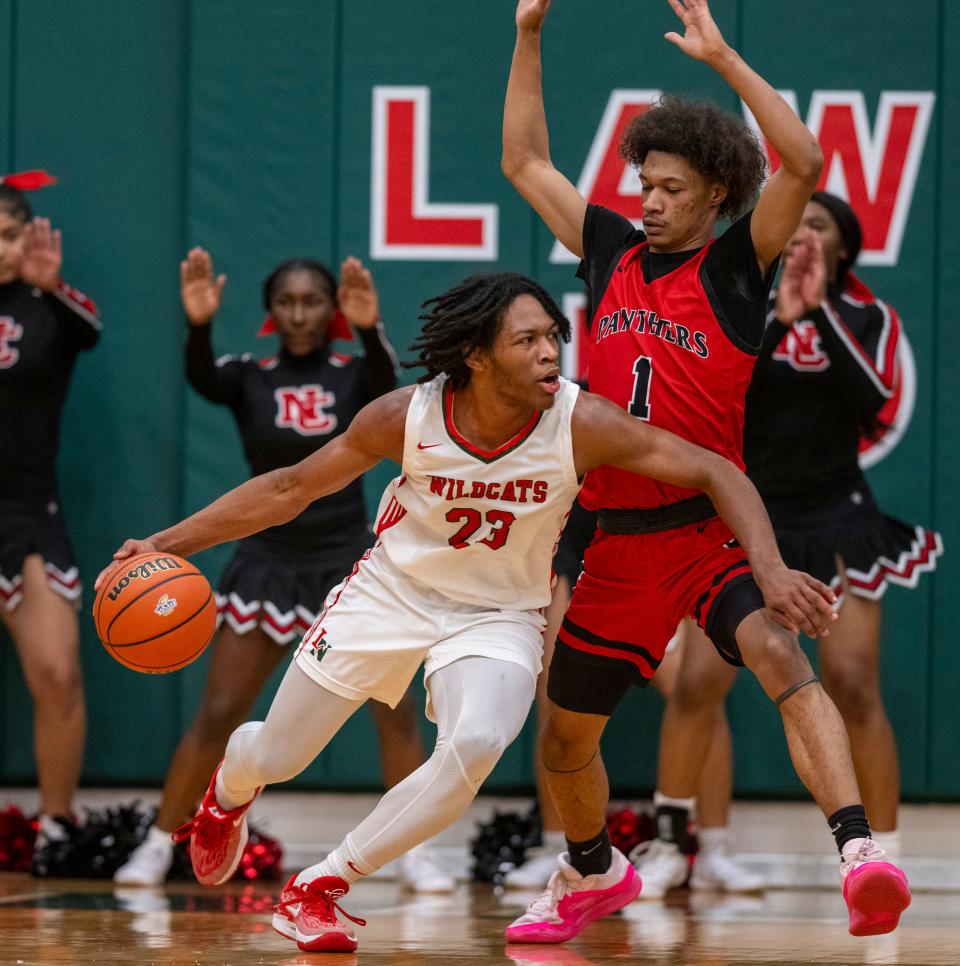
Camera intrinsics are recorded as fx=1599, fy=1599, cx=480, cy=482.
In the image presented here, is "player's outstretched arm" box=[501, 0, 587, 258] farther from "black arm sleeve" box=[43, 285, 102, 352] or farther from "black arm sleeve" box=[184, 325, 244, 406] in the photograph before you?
"black arm sleeve" box=[43, 285, 102, 352]

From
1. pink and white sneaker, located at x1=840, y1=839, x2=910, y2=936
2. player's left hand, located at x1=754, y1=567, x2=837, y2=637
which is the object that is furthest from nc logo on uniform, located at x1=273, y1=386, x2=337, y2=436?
pink and white sneaker, located at x1=840, y1=839, x2=910, y2=936

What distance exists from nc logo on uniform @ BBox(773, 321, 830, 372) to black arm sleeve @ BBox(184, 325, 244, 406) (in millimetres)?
2107

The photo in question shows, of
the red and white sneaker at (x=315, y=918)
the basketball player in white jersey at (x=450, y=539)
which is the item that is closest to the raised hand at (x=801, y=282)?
the basketball player in white jersey at (x=450, y=539)

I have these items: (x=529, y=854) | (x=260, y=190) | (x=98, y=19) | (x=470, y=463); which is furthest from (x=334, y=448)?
(x=98, y=19)

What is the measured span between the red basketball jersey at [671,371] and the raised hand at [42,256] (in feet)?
9.44

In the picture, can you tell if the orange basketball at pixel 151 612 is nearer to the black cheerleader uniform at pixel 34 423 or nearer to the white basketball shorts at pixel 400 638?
the white basketball shorts at pixel 400 638

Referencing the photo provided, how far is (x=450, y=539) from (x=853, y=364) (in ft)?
6.80

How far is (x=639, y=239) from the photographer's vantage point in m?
4.61

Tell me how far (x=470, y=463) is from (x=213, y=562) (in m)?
3.02

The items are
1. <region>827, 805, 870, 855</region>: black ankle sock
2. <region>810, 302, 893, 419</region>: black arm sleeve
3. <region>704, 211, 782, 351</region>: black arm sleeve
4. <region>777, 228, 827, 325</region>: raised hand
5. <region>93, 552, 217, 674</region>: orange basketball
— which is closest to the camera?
<region>827, 805, 870, 855</region>: black ankle sock

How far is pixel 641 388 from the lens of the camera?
4348mm

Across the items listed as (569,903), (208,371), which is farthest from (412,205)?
(569,903)

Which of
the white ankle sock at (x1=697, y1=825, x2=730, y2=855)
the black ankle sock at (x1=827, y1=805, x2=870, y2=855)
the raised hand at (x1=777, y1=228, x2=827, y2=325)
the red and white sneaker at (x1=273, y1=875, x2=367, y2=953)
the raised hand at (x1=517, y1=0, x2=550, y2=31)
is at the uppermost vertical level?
the raised hand at (x1=517, y1=0, x2=550, y2=31)

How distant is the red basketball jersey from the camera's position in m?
4.30
